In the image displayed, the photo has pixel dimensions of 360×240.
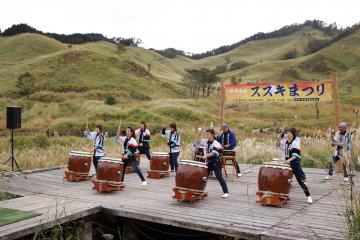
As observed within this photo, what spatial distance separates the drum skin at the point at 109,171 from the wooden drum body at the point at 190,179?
1707mm

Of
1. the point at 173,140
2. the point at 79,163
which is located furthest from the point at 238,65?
the point at 79,163

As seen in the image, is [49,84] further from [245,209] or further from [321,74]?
[245,209]

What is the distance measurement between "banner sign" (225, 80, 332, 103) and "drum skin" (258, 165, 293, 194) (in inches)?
167

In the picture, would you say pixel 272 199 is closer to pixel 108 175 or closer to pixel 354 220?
Answer: pixel 354 220

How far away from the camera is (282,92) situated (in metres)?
12.0

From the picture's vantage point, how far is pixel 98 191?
9305 millimetres

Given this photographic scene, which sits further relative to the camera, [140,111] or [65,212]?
[140,111]

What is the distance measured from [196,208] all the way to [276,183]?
1.59m

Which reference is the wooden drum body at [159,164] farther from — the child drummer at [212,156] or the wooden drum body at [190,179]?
the wooden drum body at [190,179]

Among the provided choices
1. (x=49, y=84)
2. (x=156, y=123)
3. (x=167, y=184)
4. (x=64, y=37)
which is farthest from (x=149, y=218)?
(x=64, y=37)

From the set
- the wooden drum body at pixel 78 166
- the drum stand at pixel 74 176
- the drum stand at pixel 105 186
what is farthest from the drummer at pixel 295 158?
the drum stand at pixel 74 176

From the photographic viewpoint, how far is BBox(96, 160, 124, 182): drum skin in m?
9.22

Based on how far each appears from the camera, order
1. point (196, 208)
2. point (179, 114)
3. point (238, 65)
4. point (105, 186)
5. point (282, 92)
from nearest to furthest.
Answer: point (196, 208) → point (105, 186) → point (282, 92) → point (179, 114) → point (238, 65)

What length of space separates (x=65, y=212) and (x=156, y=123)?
82.5ft
